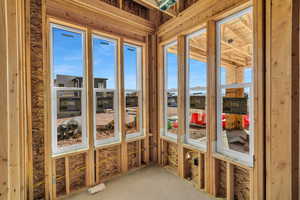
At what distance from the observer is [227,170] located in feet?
7.11

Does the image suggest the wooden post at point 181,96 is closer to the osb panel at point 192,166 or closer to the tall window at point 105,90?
the osb panel at point 192,166

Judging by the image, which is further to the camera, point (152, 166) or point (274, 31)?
point (152, 166)

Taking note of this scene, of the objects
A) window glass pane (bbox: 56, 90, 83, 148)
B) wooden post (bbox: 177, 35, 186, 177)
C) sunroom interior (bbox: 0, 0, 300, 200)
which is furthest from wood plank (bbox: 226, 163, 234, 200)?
window glass pane (bbox: 56, 90, 83, 148)

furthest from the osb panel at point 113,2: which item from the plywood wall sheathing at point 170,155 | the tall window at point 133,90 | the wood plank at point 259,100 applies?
the plywood wall sheathing at point 170,155

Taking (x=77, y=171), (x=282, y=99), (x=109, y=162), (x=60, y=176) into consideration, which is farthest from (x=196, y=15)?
(x=60, y=176)

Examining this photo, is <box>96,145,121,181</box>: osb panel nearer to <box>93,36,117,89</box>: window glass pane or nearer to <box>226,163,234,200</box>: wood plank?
<box>93,36,117,89</box>: window glass pane

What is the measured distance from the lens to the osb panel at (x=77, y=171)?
252 cm

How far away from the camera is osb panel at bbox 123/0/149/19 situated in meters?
3.20

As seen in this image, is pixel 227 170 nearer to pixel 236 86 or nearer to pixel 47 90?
pixel 236 86

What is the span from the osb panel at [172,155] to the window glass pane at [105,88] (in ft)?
4.47

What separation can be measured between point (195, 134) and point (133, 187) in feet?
5.24

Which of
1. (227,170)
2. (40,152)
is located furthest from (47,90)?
(227,170)

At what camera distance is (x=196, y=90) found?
110 inches

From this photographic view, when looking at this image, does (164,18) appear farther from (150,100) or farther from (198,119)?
(198,119)
